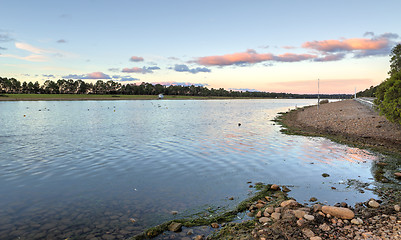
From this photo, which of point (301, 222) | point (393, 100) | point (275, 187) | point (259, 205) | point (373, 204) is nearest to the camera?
point (301, 222)

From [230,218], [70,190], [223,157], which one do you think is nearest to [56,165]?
[70,190]

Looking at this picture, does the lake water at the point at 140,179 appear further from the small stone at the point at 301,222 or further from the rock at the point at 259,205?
the small stone at the point at 301,222

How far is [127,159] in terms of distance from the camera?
63.1 feet

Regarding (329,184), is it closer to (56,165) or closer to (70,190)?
(70,190)

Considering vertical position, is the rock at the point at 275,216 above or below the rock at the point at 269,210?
above

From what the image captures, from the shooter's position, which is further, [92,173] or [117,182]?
[92,173]

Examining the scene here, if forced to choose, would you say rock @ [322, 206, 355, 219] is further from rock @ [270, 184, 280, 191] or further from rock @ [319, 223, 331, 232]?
rock @ [270, 184, 280, 191]

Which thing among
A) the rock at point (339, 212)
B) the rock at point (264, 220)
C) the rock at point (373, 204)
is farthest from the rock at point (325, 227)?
the rock at point (373, 204)

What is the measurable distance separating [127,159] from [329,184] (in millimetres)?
13798

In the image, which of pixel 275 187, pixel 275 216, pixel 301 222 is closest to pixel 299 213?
pixel 301 222

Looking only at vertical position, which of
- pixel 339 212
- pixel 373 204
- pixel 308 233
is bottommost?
pixel 373 204

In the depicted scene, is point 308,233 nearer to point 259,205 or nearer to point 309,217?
point 309,217

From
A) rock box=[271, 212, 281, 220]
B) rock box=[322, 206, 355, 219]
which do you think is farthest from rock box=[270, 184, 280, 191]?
rock box=[322, 206, 355, 219]

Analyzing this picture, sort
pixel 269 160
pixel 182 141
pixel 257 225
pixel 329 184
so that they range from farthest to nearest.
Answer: pixel 182 141 < pixel 269 160 < pixel 329 184 < pixel 257 225
